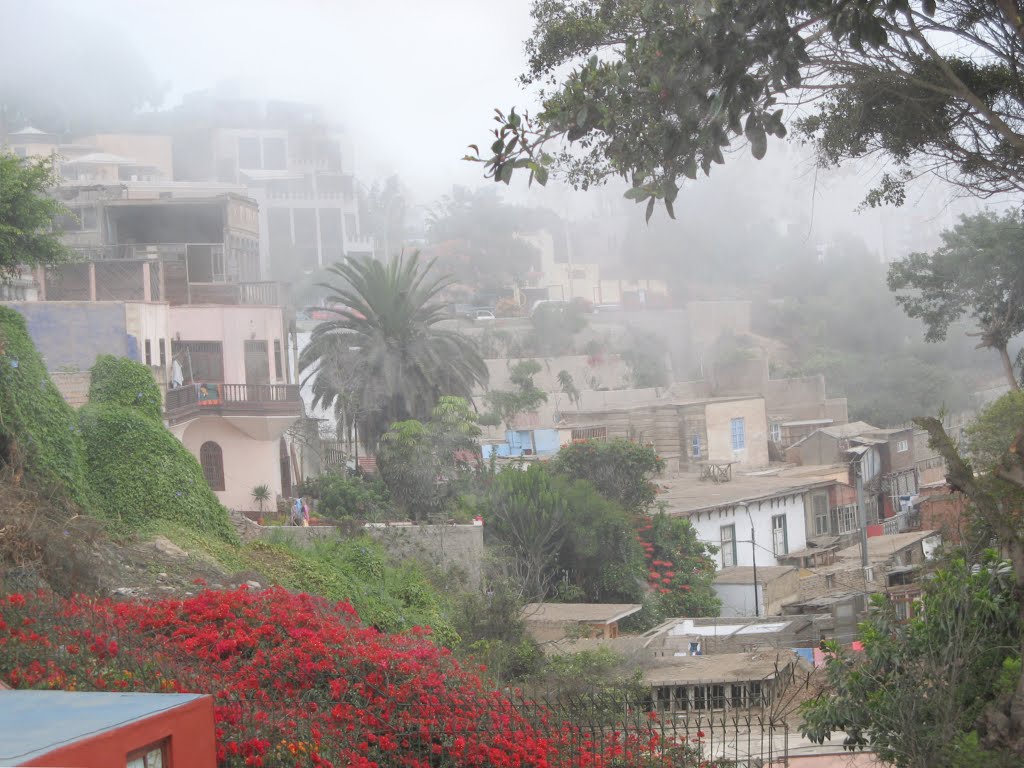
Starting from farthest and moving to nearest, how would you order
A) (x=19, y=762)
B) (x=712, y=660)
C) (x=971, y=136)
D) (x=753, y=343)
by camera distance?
(x=753, y=343) < (x=712, y=660) < (x=971, y=136) < (x=19, y=762)

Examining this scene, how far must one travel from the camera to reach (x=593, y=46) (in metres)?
10.9

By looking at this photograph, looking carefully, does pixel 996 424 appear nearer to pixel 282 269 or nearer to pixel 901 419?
pixel 901 419

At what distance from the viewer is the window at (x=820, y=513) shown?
37156 mm

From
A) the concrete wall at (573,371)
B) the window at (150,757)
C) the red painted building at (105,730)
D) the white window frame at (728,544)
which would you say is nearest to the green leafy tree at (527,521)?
the white window frame at (728,544)

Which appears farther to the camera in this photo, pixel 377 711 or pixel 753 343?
pixel 753 343

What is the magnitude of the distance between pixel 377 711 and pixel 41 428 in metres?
7.95

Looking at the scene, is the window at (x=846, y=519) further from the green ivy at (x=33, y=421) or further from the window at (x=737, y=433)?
the green ivy at (x=33, y=421)

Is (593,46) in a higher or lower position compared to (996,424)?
higher

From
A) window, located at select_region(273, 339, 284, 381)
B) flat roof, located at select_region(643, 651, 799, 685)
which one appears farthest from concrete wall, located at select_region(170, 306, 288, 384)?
flat roof, located at select_region(643, 651, 799, 685)

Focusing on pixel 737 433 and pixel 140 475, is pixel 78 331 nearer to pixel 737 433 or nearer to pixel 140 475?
pixel 140 475

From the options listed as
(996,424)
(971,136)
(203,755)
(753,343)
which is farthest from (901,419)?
(203,755)

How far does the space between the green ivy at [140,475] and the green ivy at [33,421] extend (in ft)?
1.42

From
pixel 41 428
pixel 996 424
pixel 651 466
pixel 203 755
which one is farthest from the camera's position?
pixel 651 466

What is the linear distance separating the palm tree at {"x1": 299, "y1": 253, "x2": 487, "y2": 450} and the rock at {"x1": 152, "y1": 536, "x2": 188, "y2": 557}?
15.9 meters
